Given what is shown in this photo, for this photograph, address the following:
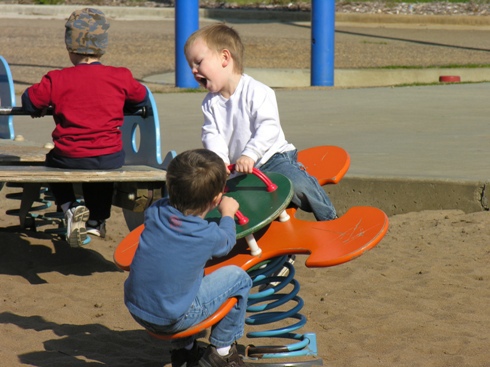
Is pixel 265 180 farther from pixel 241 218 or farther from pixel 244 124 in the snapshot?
pixel 244 124

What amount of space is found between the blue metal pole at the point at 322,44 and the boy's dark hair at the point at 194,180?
10924mm

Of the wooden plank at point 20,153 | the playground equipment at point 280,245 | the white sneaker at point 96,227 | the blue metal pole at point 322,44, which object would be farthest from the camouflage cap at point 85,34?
the blue metal pole at point 322,44

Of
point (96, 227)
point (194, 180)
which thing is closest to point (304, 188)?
point (194, 180)

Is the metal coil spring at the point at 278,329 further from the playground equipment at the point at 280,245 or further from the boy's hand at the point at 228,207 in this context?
the boy's hand at the point at 228,207

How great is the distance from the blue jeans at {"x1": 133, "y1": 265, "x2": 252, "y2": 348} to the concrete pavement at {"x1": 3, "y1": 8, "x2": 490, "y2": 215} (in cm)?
332

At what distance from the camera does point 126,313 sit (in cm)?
518

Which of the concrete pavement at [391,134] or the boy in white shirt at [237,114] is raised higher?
the boy in white shirt at [237,114]

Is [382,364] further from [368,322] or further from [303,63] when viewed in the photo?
[303,63]

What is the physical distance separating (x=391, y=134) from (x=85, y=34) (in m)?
4.39

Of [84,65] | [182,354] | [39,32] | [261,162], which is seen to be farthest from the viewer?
[39,32]

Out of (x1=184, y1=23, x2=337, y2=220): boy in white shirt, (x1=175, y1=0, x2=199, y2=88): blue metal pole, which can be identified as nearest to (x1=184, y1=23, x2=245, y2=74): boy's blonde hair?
(x1=184, y1=23, x2=337, y2=220): boy in white shirt

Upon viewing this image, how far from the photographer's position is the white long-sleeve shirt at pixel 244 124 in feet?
14.5

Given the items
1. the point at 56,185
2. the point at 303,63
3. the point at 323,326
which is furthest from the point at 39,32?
the point at 323,326

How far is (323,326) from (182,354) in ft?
3.78
